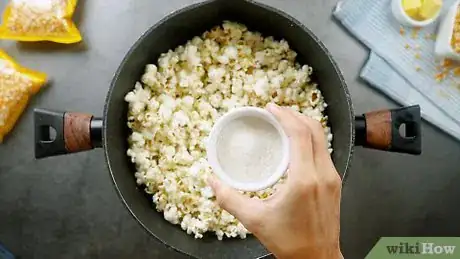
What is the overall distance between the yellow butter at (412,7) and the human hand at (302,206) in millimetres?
409

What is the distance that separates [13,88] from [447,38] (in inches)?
26.1

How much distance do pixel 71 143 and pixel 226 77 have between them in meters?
0.22

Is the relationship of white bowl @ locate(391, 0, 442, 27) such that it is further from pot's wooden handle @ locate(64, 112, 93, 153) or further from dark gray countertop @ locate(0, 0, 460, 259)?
pot's wooden handle @ locate(64, 112, 93, 153)

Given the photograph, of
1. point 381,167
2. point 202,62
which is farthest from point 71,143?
point 381,167

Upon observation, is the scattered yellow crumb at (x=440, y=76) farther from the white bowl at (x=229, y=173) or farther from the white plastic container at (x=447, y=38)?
the white bowl at (x=229, y=173)

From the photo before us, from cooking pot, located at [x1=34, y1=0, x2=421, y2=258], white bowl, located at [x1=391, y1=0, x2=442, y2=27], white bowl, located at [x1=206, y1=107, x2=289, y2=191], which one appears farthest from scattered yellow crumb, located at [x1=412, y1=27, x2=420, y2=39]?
white bowl, located at [x1=206, y1=107, x2=289, y2=191]

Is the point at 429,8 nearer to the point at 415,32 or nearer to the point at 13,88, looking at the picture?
the point at 415,32

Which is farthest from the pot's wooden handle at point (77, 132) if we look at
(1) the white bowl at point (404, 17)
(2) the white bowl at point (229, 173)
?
(1) the white bowl at point (404, 17)

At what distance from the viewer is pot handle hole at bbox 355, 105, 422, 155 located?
783 millimetres

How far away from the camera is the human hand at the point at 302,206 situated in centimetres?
60

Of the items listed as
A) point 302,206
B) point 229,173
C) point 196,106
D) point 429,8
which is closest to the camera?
point 302,206

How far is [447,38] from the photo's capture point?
0.95 metres

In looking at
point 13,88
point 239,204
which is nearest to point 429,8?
point 239,204

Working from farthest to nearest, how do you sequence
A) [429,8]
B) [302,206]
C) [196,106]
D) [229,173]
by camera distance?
[429,8] → [196,106] → [229,173] → [302,206]
